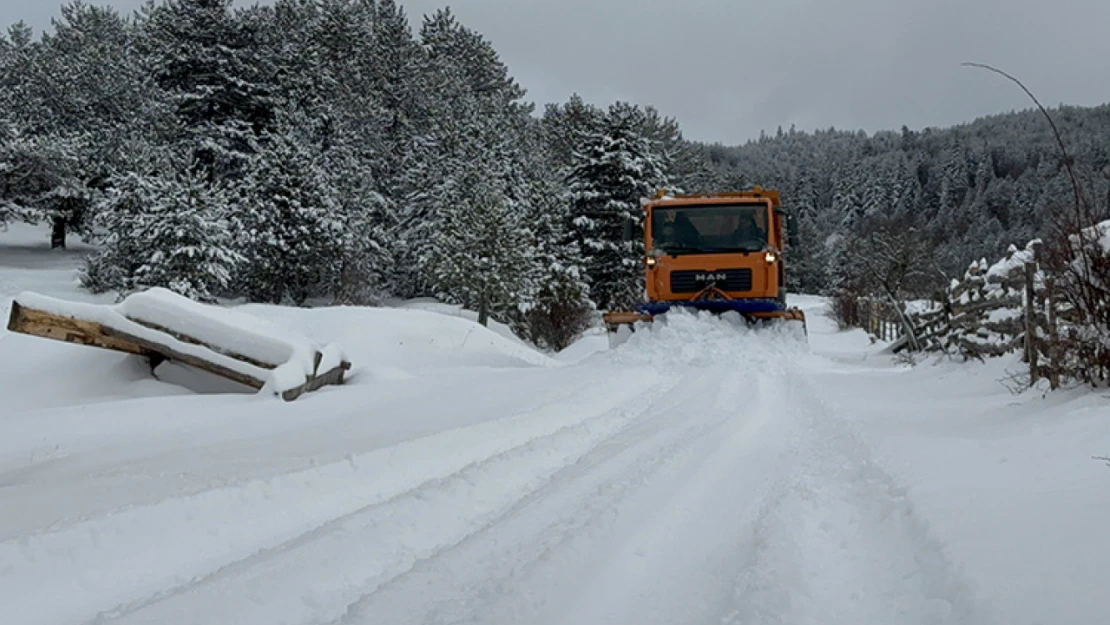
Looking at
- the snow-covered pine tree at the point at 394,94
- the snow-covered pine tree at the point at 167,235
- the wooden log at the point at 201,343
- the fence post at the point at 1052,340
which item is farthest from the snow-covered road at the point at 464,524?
the snow-covered pine tree at the point at 394,94

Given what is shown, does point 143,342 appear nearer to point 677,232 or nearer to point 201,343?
point 201,343

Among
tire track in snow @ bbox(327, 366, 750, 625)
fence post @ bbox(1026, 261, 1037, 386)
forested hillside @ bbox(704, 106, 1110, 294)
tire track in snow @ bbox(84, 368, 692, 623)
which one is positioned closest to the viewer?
tire track in snow @ bbox(327, 366, 750, 625)

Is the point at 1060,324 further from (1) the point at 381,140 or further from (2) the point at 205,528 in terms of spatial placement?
(1) the point at 381,140

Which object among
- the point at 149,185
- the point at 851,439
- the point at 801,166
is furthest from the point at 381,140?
the point at 801,166

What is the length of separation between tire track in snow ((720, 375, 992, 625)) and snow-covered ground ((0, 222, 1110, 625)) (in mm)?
12

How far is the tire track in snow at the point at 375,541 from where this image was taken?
2.57 metres

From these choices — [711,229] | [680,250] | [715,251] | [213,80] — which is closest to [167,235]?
[213,80]

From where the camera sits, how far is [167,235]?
72.2ft

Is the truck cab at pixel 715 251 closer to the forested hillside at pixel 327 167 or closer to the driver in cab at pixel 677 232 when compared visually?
the driver in cab at pixel 677 232

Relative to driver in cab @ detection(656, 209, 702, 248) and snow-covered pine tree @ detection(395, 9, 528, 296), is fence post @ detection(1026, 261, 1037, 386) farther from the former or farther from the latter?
snow-covered pine tree @ detection(395, 9, 528, 296)

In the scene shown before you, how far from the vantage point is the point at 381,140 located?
1602 inches

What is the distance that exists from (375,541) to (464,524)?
1.46 feet

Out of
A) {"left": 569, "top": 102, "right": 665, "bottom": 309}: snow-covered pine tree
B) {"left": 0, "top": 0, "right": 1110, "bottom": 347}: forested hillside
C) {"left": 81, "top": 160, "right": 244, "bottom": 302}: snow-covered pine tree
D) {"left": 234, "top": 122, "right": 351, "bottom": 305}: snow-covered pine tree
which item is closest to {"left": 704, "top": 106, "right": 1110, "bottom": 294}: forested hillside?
{"left": 0, "top": 0, "right": 1110, "bottom": 347}: forested hillside

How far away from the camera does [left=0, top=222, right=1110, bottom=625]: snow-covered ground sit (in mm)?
2461
